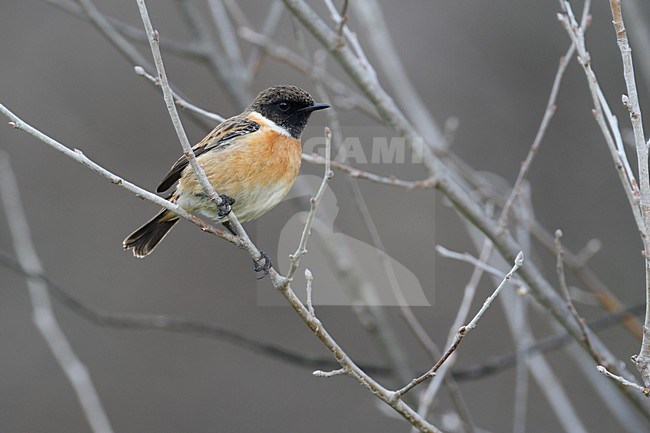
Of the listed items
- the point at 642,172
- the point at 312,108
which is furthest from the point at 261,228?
the point at 642,172

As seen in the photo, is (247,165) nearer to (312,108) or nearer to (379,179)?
(312,108)

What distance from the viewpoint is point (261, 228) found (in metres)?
7.96

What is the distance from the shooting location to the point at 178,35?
9055 millimetres

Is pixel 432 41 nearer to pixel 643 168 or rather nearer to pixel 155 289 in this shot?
pixel 155 289

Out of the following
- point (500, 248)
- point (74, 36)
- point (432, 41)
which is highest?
point (74, 36)

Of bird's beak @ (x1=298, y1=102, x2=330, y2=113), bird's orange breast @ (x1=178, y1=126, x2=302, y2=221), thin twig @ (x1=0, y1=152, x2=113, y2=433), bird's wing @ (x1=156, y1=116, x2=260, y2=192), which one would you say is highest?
bird's beak @ (x1=298, y1=102, x2=330, y2=113)

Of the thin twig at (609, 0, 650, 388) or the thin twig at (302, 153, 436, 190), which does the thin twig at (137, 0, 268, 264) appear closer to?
the thin twig at (302, 153, 436, 190)

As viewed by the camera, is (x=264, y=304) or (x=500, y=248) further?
(x=264, y=304)

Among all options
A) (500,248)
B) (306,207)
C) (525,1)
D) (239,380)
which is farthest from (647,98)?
(239,380)

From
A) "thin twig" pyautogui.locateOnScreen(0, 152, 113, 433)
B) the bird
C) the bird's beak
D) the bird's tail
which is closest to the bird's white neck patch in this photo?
the bird

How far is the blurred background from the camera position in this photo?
8125 mm

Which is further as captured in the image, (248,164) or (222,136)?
(222,136)

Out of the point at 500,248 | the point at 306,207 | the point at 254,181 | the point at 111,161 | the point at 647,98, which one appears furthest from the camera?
the point at 111,161

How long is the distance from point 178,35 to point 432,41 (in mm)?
2753
